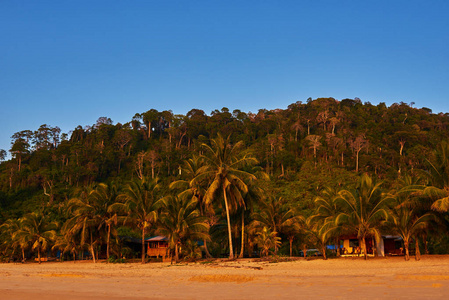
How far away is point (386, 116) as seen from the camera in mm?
87500

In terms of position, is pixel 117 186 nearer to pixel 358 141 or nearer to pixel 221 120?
pixel 358 141

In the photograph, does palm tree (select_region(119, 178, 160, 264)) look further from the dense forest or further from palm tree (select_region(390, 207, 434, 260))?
palm tree (select_region(390, 207, 434, 260))

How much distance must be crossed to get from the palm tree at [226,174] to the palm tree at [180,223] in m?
1.71

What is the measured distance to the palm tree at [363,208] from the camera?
79.1 ft

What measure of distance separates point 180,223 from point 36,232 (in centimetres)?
1658

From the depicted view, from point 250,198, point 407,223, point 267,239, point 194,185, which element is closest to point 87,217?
point 194,185

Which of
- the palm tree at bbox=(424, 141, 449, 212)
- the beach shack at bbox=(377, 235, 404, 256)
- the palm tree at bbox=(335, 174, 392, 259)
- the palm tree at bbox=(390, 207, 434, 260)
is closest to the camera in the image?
the palm tree at bbox=(424, 141, 449, 212)

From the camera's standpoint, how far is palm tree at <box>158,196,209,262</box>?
27.3 metres

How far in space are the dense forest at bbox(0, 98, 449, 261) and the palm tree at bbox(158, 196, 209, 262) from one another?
8 centimetres

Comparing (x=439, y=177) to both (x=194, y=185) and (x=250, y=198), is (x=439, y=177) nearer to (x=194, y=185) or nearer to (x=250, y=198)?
(x=250, y=198)

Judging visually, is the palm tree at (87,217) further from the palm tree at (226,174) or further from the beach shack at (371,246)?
the beach shack at (371,246)

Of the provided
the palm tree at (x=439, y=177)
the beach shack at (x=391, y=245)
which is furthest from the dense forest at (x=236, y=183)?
the beach shack at (x=391, y=245)

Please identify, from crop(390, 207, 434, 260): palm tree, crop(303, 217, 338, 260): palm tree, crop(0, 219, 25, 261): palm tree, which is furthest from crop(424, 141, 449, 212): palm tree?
crop(0, 219, 25, 261): palm tree

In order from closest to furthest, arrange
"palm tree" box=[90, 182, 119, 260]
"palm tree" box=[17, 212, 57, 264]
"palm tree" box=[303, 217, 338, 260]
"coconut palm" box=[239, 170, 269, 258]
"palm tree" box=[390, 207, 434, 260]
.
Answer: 1. "palm tree" box=[390, 207, 434, 260]
2. "palm tree" box=[303, 217, 338, 260]
3. "coconut palm" box=[239, 170, 269, 258]
4. "palm tree" box=[90, 182, 119, 260]
5. "palm tree" box=[17, 212, 57, 264]
